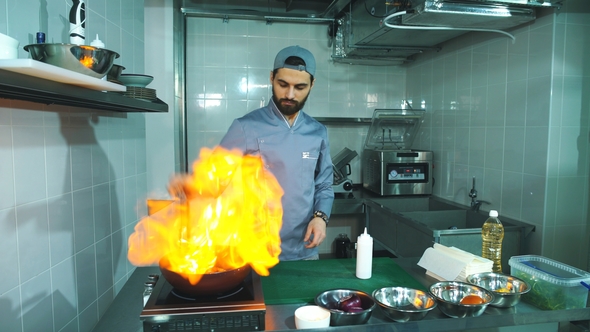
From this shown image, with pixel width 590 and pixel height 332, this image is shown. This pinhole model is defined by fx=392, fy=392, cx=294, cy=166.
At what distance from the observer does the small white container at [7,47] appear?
100cm

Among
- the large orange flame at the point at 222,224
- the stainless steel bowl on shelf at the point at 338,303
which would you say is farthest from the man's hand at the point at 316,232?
the stainless steel bowl on shelf at the point at 338,303

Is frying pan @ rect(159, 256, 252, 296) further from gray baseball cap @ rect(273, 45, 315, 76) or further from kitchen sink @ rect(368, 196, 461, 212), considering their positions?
kitchen sink @ rect(368, 196, 461, 212)

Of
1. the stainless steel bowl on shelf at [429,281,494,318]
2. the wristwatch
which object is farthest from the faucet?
the stainless steel bowl on shelf at [429,281,494,318]

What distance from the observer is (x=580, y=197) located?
7.34 feet

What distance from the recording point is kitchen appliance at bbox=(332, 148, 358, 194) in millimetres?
3377

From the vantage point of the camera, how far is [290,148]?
217 cm

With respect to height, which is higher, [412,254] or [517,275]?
[517,275]

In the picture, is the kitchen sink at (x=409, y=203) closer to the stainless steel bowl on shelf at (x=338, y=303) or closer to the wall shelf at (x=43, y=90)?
the stainless steel bowl on shelf at (x=338, y=303)

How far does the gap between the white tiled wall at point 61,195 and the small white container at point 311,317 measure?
1010 mm

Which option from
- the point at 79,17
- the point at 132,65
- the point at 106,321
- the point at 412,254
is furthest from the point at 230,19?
the point at 106,321

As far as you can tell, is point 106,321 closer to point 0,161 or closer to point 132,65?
point 0,161

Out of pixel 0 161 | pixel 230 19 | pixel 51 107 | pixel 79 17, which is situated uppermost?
pixel 230 19

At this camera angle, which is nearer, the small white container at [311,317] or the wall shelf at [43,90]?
the wall shelf at [43,90]

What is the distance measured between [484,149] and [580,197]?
0.65m
